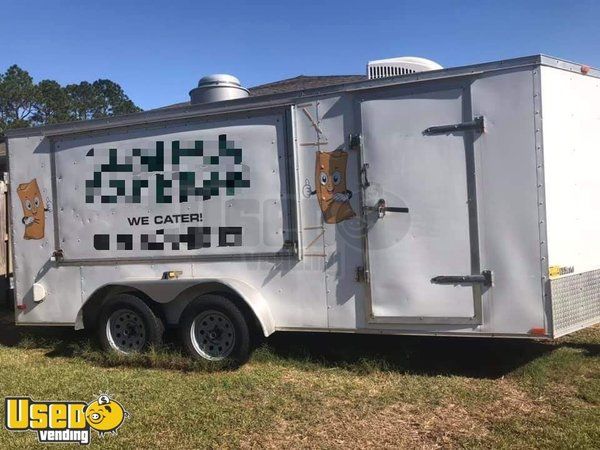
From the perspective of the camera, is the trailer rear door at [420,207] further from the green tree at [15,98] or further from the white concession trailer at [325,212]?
the green tree at [15,98]

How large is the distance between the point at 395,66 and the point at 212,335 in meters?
3.36

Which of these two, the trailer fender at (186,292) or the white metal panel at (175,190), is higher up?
the white metal panel at (175,190)

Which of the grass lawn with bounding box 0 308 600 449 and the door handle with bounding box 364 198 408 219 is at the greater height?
the door handle with bounding box 364 198 408 219

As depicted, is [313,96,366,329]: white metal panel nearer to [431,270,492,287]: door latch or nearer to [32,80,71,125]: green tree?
[431,270,492,287]: door latch

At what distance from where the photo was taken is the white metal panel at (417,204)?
484 centimetres

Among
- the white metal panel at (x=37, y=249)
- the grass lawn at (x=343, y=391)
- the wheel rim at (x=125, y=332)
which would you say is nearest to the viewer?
the grass lawn at (x=343, y=391)

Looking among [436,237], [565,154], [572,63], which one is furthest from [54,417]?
[572,63]

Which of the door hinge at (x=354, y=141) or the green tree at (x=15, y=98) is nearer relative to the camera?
the door hinge at (x=354, y=141)

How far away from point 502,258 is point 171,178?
3347 mm

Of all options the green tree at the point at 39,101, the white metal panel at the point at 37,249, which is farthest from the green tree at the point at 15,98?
→ the white metal panel at the point at 37,249

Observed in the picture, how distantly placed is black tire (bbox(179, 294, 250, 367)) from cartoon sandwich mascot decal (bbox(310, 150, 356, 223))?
4.43ft

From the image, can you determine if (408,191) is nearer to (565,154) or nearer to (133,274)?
(565,154)

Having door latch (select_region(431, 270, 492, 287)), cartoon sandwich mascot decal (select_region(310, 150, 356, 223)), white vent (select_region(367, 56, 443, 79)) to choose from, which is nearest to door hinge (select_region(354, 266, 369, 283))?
cartoon sandwich mascot decal (select_region(310, 150, 356, 223))

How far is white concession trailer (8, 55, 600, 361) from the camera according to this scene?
15.4ft
